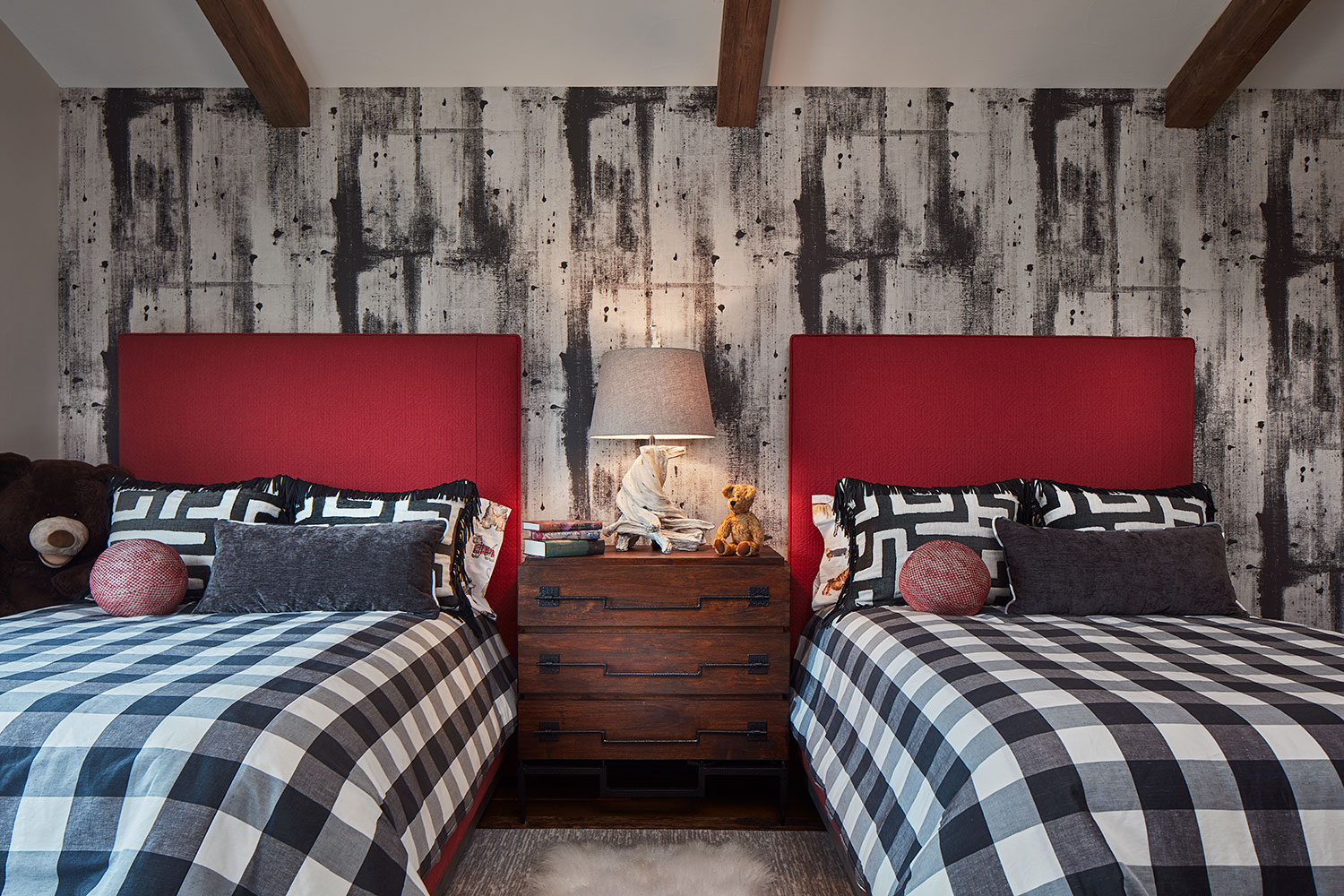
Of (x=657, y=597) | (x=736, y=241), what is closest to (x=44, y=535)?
(x=657, y=597)

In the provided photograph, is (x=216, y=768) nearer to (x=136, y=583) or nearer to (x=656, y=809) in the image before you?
(x=136, y=583)

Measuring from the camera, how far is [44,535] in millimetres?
2307

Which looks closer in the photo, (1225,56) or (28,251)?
(1225,56)

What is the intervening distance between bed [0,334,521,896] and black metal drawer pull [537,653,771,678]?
15 centimetres

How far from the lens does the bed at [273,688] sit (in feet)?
3.72

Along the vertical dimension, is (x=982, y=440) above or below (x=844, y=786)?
above

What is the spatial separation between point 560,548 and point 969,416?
1515 mm

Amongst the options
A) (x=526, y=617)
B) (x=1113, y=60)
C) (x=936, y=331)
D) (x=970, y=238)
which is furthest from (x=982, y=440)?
(x=526, y=617)

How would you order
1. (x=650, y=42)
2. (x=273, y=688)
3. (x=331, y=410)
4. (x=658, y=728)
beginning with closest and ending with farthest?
(x=273, y=688) → (x=658, y=728) → (x=650, y=42) → (x=331, y=410)

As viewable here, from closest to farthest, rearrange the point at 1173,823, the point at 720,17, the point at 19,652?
the point at 1173,823
the point at 19,652
the point at 720,17

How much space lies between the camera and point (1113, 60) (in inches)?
108

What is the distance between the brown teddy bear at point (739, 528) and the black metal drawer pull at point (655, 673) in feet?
1.03

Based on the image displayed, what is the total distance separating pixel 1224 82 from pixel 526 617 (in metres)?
2.89

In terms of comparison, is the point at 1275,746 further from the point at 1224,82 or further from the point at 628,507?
the point at 1224,82
